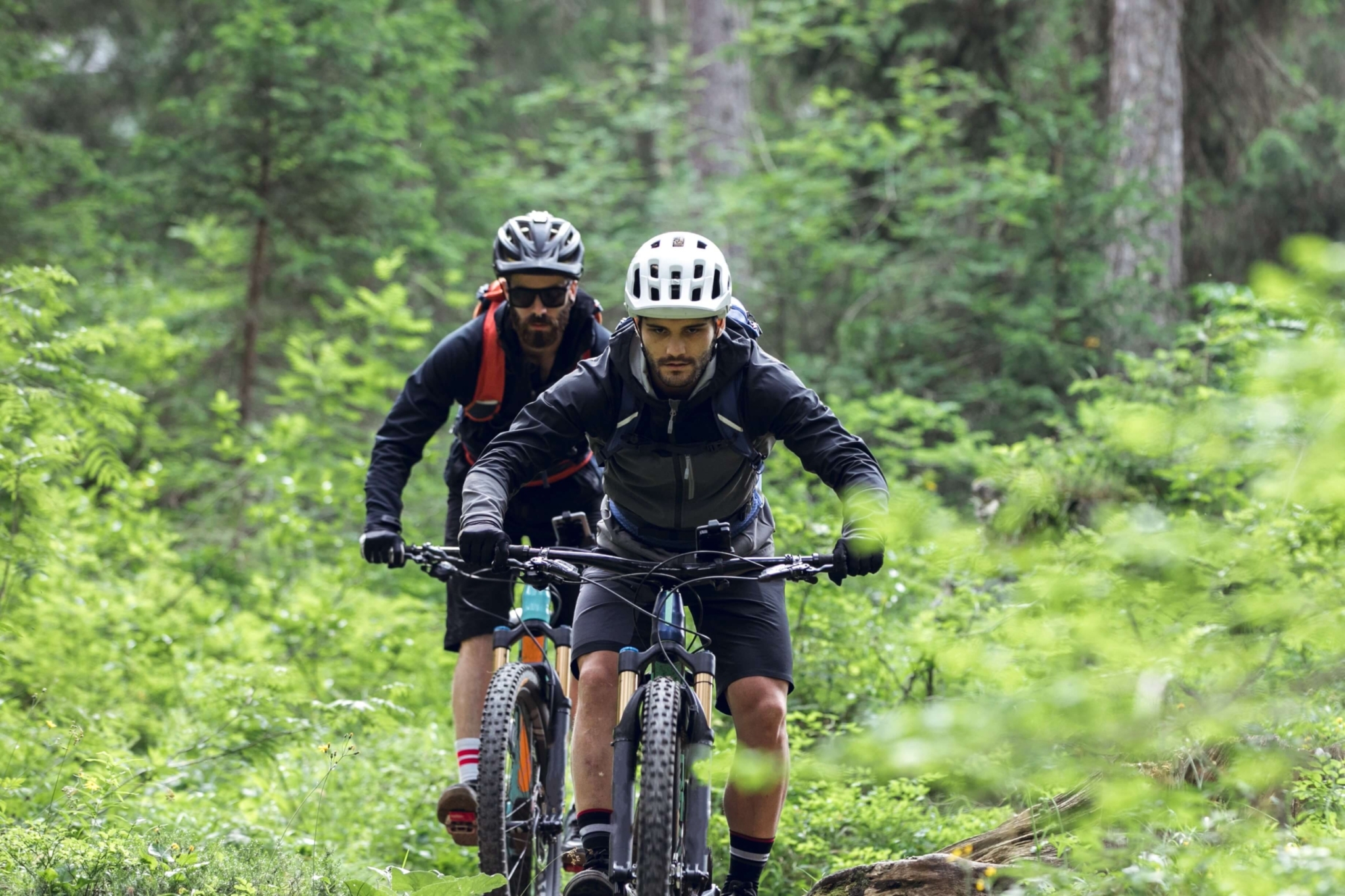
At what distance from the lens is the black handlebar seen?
13.3ft

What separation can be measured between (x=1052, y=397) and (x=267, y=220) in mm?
8491

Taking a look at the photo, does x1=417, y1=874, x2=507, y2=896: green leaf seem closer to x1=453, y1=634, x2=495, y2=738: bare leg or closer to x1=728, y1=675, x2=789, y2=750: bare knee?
x1=728, y1=675, x2=789, y2=750: bare knee

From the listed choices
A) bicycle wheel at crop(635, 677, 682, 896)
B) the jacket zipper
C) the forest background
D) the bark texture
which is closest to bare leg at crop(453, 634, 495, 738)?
the forest background

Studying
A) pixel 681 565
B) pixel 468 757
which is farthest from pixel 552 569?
pixel 468 757

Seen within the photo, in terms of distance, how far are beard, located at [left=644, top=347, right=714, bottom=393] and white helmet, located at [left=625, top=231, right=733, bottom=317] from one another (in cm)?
14

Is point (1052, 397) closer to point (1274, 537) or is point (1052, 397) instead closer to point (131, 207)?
point (1274, 537)

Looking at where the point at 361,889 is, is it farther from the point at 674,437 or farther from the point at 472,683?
the point at 674,437

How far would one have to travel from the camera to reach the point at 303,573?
1055 centimetres

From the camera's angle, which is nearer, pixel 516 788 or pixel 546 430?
pixel 546 430

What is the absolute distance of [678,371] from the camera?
423cm

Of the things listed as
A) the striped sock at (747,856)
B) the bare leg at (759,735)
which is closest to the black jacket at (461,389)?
the bare leg at (759,735)

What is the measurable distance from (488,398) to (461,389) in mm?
126

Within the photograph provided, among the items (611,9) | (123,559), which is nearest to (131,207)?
(123,559)

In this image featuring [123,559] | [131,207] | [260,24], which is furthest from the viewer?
[131,207]
